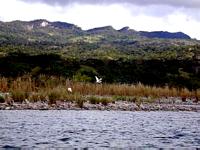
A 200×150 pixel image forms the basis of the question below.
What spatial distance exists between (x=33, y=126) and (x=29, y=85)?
646 inches

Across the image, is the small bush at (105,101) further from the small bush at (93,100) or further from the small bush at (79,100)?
the small bush at (79,100)

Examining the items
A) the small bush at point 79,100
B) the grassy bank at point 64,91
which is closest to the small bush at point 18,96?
the grassy bank at point 64,91

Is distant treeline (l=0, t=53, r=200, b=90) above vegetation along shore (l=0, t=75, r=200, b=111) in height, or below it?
above

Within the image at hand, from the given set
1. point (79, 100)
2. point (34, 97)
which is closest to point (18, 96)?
point (34, 97)

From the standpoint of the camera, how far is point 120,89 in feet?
156

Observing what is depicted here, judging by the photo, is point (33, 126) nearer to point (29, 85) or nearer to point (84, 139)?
point (84, 139)

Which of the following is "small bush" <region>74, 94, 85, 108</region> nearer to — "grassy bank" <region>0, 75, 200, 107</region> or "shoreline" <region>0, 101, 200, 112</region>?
"grassy bank" <region>0, 75, 200, 107</region>

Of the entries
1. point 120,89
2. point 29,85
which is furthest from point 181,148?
point 120,89

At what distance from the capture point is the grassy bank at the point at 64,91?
37.1 meters

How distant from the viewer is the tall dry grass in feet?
123

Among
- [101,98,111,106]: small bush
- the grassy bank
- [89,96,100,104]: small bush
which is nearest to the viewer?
the grassy bank

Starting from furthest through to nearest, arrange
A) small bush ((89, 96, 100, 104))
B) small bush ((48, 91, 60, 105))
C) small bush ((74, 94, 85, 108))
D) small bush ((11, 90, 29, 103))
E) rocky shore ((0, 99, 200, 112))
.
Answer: small bush ((89, 96, 100, 104))
small bush ((48, 91, 60, 105))
small bush ((74, 94, 85, 108))
small bush ((11, 90, 29, 103))
rocky shore ((0, 99, 200, 112))

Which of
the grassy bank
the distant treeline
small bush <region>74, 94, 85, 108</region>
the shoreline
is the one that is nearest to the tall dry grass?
the grassy bank

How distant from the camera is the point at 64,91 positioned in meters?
39.0
